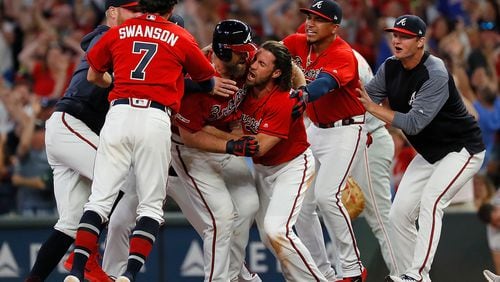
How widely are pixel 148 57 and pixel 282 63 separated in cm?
104

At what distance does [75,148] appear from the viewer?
7.73m

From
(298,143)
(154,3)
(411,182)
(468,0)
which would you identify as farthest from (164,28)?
(468,0)

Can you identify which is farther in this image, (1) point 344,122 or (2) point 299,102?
(1) point 344,122

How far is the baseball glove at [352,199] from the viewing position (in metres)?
8.92

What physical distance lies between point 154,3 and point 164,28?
7.2 inches

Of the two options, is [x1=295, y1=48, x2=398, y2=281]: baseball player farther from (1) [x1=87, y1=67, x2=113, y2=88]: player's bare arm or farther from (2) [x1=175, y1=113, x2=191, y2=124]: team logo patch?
(1) [x1=87, y1=67, x2=113, y2=88]: player's bare arm

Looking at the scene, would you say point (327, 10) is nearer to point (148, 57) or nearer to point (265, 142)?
point (265, 142)

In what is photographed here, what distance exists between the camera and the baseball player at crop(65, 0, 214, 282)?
6.99 m

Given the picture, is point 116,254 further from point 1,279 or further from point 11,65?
point 11,65

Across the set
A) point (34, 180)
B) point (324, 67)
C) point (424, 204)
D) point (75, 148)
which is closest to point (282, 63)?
point (324, 67)

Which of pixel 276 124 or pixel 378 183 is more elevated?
pixel 276 124

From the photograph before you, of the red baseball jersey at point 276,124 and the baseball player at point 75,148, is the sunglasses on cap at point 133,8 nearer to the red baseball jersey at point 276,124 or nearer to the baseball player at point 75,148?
the baseball player at point 75,148

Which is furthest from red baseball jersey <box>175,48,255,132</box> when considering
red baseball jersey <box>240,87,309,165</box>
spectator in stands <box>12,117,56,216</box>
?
spectator in stands <box>12,117,56,216</box>

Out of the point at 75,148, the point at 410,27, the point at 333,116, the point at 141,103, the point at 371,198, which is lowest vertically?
the point at 371,198
